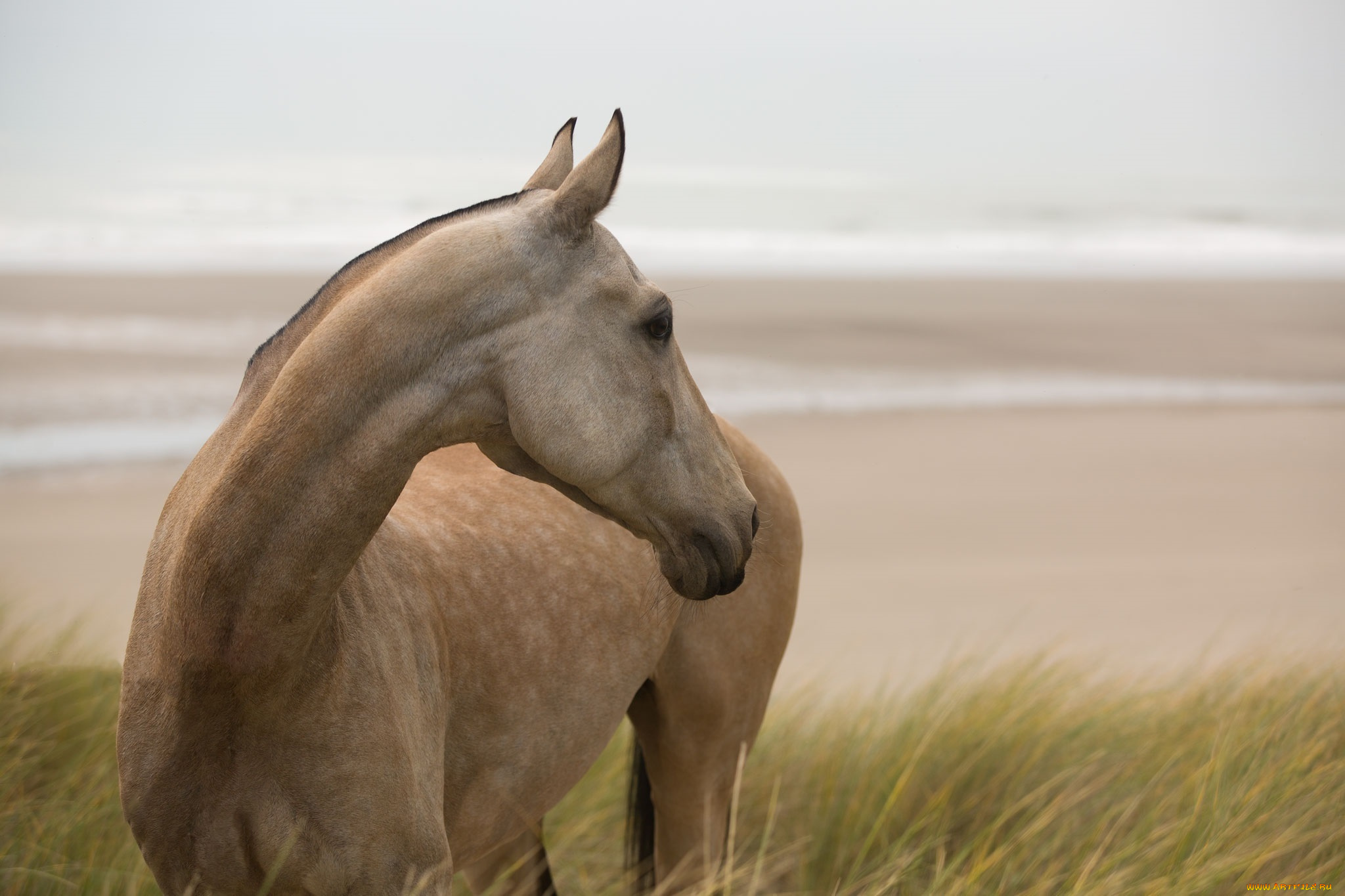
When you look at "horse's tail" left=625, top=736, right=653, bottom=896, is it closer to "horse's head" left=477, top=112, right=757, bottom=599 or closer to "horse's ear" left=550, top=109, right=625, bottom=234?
"horse's head" left=477, top=112, right=757, bottom=599

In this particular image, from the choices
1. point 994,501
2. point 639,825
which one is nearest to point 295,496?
point 639,825

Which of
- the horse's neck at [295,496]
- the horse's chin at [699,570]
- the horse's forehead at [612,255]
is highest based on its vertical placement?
the horse's forehead at [612,255]

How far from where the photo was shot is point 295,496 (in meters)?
1.59

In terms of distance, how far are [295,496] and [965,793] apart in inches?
96.8

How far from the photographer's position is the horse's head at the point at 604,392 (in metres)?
1.64

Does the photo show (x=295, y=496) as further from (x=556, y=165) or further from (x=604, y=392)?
(x=556, y=165)

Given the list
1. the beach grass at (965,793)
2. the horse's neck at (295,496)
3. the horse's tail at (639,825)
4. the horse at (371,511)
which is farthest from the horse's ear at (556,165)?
the horse's tail at (639,825)

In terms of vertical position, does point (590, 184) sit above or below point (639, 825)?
above

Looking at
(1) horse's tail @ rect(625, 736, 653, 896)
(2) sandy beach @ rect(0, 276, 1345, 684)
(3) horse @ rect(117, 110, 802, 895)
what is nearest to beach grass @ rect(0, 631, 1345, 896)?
(1) horse's tail @ rect(625, 736, 653, 896)

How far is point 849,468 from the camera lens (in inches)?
322

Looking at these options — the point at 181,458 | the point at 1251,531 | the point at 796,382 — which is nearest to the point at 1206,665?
the point at 1251,531

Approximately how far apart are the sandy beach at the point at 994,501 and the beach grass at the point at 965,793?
24.2 inches

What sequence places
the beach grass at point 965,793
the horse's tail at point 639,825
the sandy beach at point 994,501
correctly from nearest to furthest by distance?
1. the beach grass at point 965,793
2. the horse's tail at point 639,825
3. the sandy beach at point 994,501

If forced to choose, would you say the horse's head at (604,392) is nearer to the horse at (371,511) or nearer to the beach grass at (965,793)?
the horse at (371,511)
